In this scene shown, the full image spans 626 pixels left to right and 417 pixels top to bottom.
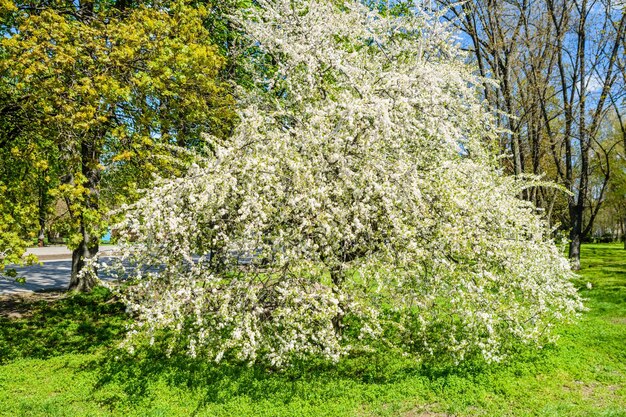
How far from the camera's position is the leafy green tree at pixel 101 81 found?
7.80 meters

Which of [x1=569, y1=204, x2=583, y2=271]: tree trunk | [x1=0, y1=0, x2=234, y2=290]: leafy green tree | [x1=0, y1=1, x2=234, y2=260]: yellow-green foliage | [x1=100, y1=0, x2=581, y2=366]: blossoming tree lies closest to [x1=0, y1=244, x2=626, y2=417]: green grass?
[x1=100, y1=0, x2=581, y2=366]: blossoming tree

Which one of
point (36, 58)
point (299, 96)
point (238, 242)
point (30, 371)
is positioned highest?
point (36, 58)

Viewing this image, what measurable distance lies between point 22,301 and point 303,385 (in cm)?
986

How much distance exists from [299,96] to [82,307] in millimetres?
8524

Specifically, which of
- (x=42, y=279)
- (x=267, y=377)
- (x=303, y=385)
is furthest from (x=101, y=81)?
(x=42, y=279)

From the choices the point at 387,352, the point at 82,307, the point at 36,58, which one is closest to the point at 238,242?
the point at 387,352

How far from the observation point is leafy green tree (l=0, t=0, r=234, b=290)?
25.6 feet

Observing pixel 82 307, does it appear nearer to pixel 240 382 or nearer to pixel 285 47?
pixel 240 382

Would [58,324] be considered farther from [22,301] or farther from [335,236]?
[335,236]

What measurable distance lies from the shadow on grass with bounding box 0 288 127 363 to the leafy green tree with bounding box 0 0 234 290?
6.95ft

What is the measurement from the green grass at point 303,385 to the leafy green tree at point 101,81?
2.04 metres

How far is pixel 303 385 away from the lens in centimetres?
745

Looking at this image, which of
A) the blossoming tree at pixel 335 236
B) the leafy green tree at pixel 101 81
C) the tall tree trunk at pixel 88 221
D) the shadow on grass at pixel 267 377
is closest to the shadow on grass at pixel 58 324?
the tall tree trunk at pixel 88 221

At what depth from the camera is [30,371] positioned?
26.9ft
